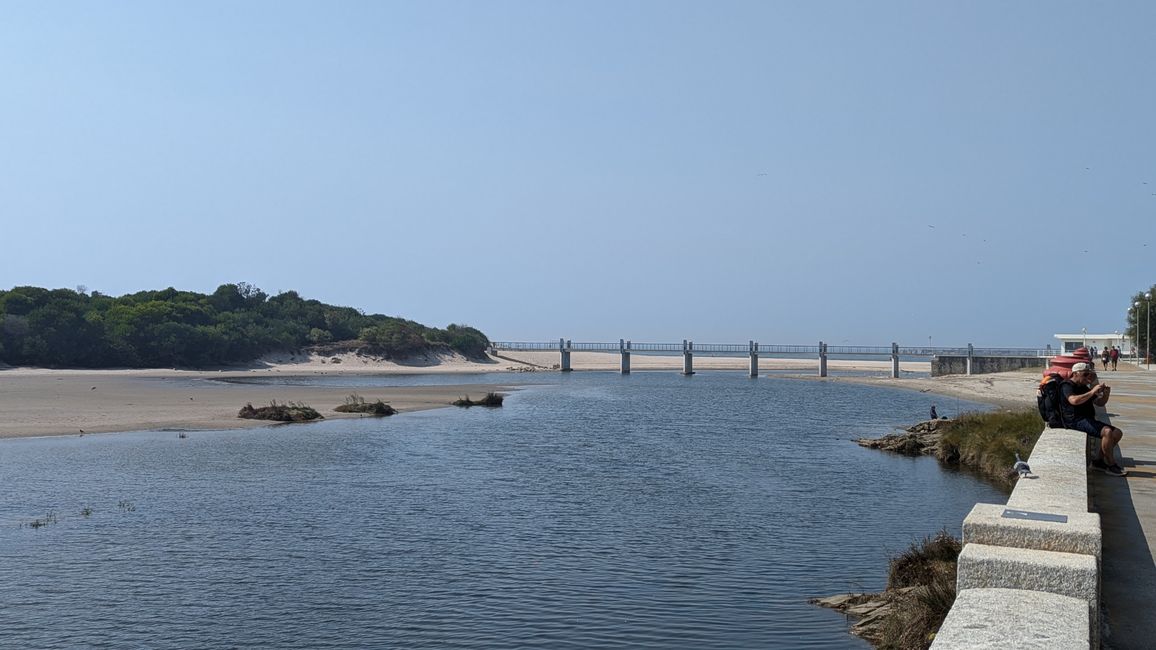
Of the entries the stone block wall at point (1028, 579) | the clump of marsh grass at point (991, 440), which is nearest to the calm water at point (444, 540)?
the clump of marsh grass at point (991, 440)

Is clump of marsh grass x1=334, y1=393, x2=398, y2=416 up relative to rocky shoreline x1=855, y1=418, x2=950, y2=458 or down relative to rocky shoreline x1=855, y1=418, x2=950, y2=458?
up

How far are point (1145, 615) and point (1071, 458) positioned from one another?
313 cm

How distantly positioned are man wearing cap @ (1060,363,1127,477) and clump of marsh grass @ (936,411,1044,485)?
9020 mm

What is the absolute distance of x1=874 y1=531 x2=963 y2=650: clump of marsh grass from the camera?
10.1 m

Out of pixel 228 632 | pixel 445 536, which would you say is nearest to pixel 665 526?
pixel 445 536

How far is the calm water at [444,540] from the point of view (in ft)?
41.9

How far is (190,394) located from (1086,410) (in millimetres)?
52484

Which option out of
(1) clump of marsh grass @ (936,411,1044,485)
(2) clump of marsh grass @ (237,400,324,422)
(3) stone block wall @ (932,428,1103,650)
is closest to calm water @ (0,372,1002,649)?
(1) clump of marsh grass @ (936,411,1044,485)

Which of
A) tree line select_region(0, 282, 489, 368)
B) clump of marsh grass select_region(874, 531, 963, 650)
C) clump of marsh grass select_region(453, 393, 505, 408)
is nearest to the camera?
clump of marsh grass select_region(874, 531, 963, 650)

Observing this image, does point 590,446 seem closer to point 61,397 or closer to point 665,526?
point 665,526

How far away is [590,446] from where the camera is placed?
115 ft

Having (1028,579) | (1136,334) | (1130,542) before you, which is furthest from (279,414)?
(1136,334)

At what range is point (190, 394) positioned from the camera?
5719 centimetres

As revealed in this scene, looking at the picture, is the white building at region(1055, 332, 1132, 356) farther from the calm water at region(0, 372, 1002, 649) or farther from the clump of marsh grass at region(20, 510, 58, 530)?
the clump of marsh grass at region(20, 510, 58, 530)
